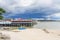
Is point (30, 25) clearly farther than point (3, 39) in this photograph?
Yes

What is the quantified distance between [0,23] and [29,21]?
10.7m

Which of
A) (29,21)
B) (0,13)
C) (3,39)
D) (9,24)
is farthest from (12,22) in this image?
(3,39)

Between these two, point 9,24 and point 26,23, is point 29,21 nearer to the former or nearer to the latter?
point 26,23

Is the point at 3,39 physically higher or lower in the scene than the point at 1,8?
lower

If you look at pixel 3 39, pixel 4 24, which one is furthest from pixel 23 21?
pixel 3 39

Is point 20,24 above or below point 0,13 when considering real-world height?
below

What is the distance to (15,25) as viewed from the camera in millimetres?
66000

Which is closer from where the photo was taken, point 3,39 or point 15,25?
point 3,39

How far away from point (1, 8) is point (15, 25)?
18134mm

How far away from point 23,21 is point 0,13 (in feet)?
62.2

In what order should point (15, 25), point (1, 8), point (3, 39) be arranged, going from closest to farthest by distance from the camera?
point (3, 39), point (1, 8), point (15, 25)

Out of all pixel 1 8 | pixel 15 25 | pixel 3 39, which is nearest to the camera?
pixel 3 39

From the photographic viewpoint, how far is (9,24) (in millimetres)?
66562

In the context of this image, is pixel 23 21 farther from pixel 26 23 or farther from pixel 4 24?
pixel 4 24
